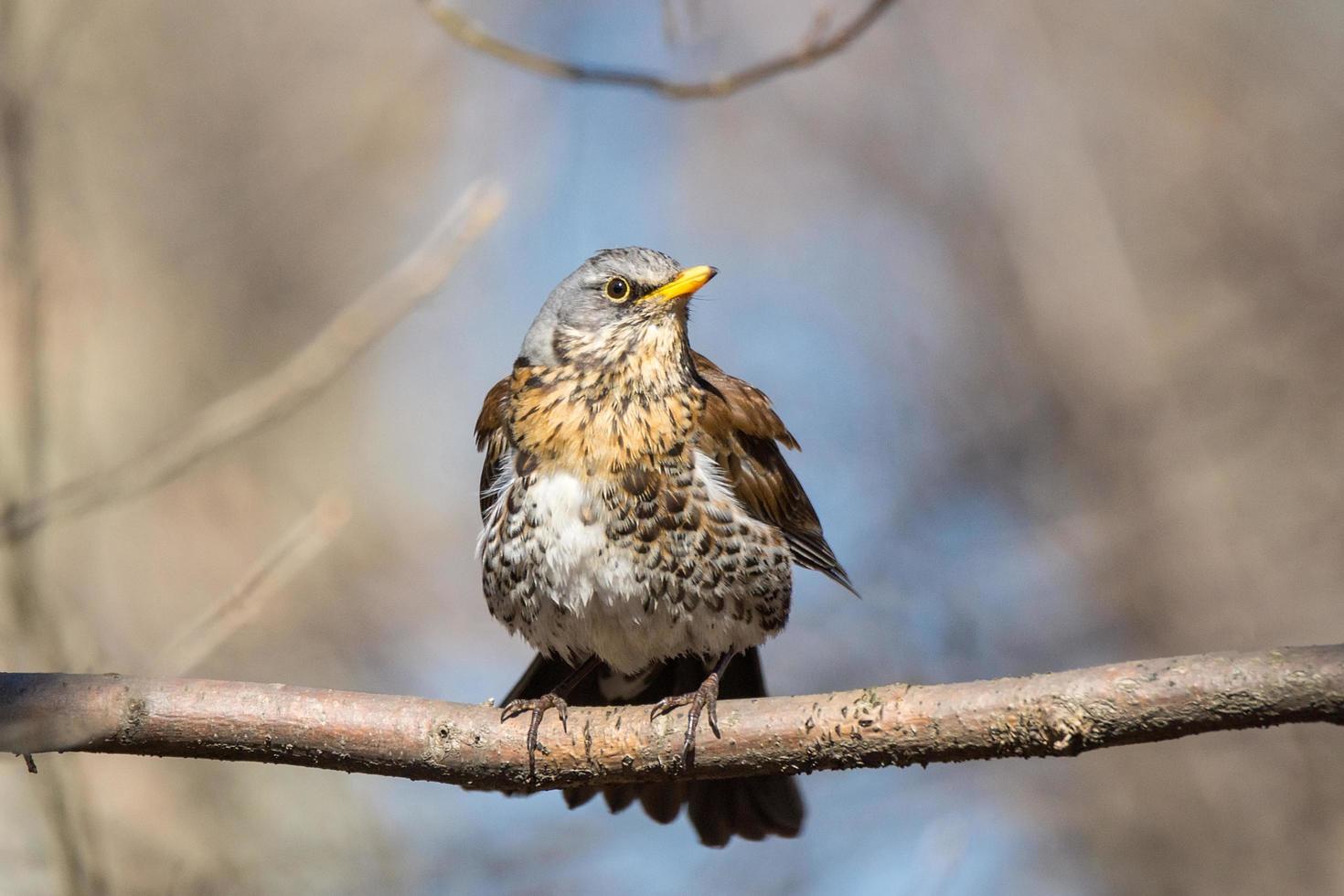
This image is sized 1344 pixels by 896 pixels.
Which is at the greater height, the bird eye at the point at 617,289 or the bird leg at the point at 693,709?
the bird eye at the point at 617,289

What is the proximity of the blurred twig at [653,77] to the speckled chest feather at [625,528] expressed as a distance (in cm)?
80

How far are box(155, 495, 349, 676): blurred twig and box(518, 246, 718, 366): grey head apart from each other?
116 cm

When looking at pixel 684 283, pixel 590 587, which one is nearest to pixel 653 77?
pixel 684 283

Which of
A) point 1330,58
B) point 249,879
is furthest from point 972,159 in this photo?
point 249,879

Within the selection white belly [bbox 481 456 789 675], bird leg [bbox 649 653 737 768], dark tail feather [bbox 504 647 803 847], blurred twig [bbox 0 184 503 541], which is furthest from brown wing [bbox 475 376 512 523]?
bird leg [bbox 649 653 737 768]

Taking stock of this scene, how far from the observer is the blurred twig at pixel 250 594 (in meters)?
3.35

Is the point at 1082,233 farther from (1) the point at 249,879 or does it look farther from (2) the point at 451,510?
(1) the point at 249,879

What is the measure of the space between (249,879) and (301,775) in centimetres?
129

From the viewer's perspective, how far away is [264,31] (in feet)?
26.0

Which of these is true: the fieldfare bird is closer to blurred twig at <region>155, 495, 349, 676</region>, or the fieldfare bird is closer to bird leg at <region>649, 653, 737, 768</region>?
bird leg at <region>649, 653, 737, 768</region>

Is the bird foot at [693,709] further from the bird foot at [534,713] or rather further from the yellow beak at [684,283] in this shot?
the yellow beak at [684,283]

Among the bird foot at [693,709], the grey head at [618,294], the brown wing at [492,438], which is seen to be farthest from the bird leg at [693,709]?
the grey head at [618,294]

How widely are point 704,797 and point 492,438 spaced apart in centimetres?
143

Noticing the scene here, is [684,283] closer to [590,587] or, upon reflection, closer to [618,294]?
[618,294]
